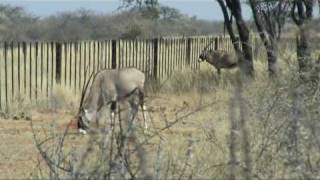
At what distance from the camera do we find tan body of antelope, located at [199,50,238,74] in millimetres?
24094

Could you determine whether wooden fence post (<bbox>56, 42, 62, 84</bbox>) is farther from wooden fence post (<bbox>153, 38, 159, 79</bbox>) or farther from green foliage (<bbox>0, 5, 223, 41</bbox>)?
green foliage (<bbox>0, 5, 223, 41</bbox>)

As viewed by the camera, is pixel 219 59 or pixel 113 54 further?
pixel 219 59

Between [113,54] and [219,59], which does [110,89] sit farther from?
[219,59]

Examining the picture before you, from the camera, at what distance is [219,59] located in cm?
2459

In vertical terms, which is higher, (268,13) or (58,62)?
(268,13)

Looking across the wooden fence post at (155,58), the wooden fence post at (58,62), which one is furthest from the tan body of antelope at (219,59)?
the wooden fence post at (58,62)

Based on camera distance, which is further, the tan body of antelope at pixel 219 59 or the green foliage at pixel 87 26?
the green foliage at pixel 87 26

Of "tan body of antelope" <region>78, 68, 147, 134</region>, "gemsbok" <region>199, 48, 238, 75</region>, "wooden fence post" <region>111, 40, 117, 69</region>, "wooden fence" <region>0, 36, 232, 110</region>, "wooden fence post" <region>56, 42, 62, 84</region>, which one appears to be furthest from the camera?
"gemsbok" <region>199, 48, 238, 75</region>

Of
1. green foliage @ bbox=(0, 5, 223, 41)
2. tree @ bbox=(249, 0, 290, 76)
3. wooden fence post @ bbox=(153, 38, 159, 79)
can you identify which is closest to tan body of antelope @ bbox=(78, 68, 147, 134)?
tree @ bbox=(249, 0, 290, 76)

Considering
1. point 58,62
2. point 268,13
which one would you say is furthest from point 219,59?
Result: point 58,62

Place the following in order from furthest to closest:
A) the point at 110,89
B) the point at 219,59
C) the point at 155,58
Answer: the point at 219,59
the point at 155,58
the point at 110,89

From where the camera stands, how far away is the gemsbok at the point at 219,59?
24064mm

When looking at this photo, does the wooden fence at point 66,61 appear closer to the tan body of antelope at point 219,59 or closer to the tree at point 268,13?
the tan body of antelope at point 219,59

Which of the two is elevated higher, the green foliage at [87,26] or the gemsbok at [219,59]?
the green foliage at [87,26]
